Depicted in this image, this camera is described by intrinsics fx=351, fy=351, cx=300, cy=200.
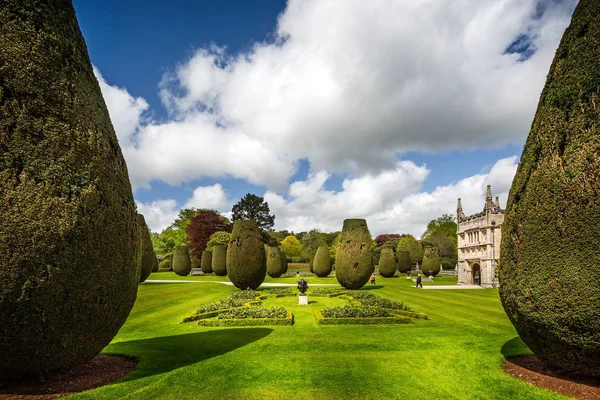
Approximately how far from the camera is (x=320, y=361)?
9367 mm

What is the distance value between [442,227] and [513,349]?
93.4 meters

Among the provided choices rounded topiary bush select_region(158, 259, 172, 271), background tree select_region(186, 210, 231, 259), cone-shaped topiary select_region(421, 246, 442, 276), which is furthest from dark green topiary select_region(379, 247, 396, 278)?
rounded topiary bush select_region(158, 259, 172, 271)

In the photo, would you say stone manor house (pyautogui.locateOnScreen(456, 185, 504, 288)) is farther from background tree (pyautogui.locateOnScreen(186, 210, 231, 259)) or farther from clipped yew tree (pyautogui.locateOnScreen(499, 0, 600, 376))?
background tree (pyautogui.locateOnScreen(186, 210, 231, 259))

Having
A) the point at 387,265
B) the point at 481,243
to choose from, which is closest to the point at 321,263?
the point at 387,265

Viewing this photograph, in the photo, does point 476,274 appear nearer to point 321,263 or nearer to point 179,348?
point 321,263

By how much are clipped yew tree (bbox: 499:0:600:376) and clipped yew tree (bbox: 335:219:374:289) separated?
745 inches

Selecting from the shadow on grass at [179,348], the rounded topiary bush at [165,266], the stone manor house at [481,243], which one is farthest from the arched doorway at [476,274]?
the rounded topiary bush at [165,266]

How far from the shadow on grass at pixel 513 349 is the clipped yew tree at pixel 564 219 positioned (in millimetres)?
2701

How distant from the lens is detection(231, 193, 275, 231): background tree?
79.5m

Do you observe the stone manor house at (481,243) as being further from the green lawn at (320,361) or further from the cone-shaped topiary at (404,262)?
the green lawn at (320,361)

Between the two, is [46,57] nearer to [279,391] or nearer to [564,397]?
[279,391]

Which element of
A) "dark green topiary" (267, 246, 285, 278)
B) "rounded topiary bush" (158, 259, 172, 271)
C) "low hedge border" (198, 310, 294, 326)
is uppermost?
"dark green topiary" (267, 246, 285, 278)

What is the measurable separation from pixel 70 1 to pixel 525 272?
1089 centimetres

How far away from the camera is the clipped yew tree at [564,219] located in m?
6.31
